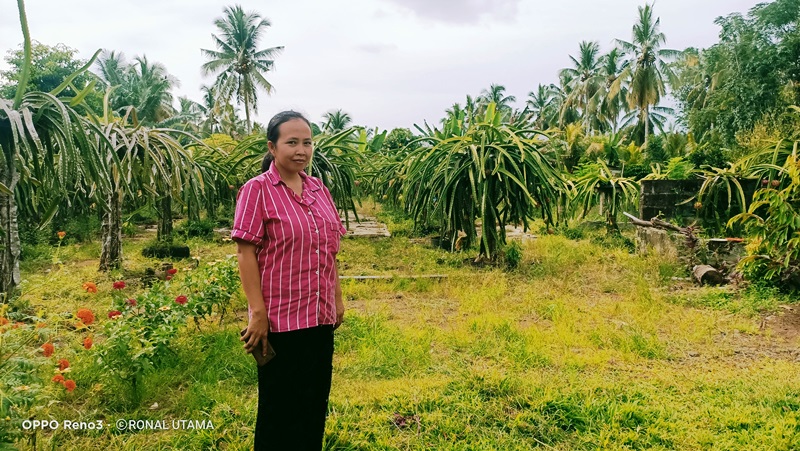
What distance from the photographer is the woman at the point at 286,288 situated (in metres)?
1.85

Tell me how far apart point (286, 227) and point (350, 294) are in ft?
11.6

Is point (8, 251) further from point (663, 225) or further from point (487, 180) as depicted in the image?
point (663, 225)

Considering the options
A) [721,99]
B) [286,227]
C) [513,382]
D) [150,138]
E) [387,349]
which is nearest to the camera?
[286,227]

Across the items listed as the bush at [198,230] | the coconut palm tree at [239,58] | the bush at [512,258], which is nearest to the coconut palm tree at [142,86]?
the coconut palm tree at [239,58]

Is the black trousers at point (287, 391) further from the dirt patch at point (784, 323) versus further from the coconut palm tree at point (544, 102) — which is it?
Result: the coconut palm tree at point (544, 102)

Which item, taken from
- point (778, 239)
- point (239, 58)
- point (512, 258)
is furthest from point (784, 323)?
point (239, 58)

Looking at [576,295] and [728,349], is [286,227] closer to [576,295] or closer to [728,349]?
[728,349]

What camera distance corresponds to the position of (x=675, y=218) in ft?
28.1

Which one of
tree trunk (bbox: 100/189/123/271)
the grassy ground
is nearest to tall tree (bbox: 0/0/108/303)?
the grassy ground

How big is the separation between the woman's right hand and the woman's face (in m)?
0.60

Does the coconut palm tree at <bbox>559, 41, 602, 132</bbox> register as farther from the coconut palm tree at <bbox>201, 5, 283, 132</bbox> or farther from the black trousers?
the black trousers

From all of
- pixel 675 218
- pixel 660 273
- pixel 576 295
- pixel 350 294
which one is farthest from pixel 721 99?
pixel 350 294

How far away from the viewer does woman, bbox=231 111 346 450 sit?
1853 millimetres

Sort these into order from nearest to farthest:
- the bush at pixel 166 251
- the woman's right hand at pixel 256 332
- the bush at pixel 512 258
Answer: the woman's right hand at pixel 256 332 < the bush at pixel 512 258 < the bush at pixel 166 251
